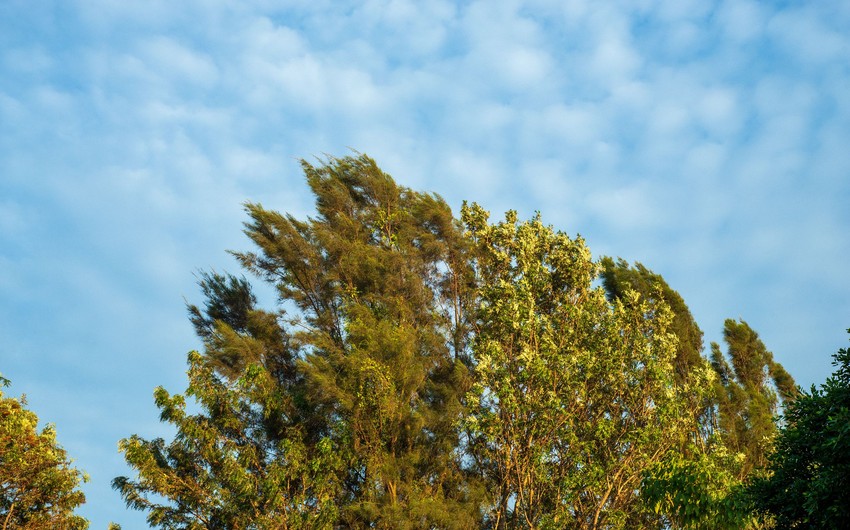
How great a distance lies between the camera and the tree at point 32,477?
88.3 feet

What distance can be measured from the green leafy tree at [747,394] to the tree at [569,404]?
2.79 m

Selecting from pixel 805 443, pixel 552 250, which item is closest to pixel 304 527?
pixel 552 250

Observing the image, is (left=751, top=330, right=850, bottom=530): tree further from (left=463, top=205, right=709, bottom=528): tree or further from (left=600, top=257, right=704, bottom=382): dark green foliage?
(left=600, top=257, right=704, bottom=382): dark green foliage

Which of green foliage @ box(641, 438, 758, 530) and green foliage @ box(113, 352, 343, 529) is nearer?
green foliage @ box(641, 438, 758, 530)

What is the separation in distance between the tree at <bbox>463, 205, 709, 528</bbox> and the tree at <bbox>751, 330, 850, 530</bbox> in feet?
24.0

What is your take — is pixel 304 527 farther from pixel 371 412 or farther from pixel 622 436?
pixel 622 436

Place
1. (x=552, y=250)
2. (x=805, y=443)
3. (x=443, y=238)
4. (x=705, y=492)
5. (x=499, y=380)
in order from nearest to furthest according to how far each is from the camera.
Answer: (x=805, y=443) < (x=705, y=492) < (x=499, y=380) < (x=552, y=250) < (x=443, y=238)

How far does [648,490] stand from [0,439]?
63.4 feet

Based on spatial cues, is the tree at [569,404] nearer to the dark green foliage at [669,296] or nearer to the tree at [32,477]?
the dark green foliage at [669,296]

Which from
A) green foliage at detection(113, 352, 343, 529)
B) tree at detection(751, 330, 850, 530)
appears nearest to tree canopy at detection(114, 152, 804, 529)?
green foliage at detection(113, 352, 343, 529)

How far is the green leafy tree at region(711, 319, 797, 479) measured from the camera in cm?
2881

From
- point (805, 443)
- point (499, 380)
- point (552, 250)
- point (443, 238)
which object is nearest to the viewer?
point (805, 443)

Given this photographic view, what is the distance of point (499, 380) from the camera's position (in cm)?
2520

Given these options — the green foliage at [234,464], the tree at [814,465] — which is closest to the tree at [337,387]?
the green foliage at [234,464]
